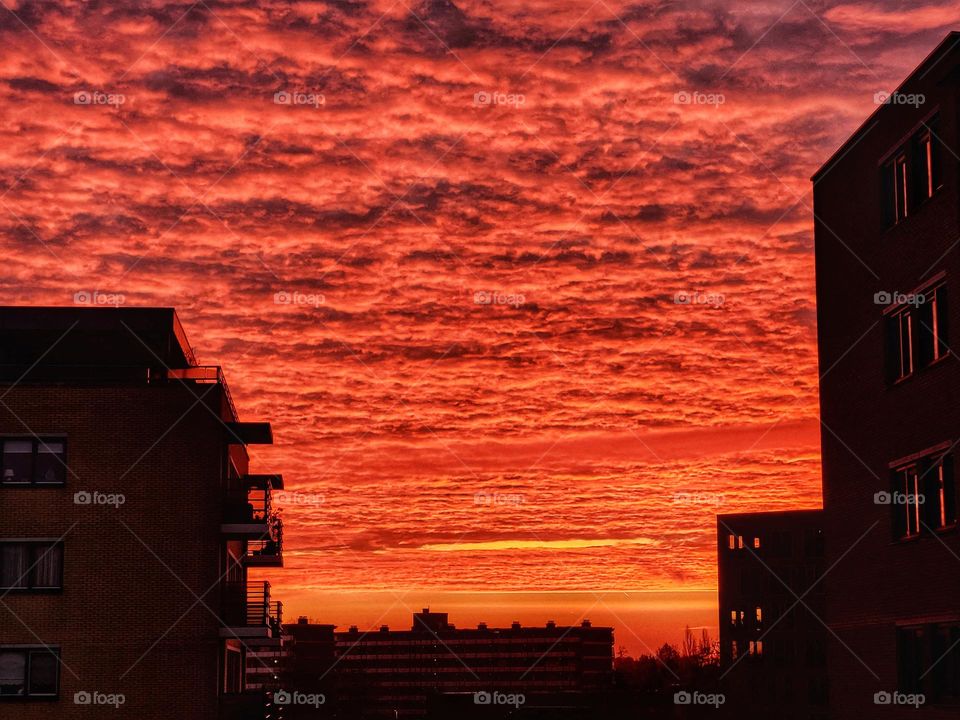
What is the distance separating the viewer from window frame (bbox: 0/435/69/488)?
3538cm

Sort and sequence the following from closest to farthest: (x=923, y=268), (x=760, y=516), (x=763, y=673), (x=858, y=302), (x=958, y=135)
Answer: (x=958, y=135)
(x=923, y=268)
(x=858, y=302)
(x=763, y=673)
(x=760, y=516)

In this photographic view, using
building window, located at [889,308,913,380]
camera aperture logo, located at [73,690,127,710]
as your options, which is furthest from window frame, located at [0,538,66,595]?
building window, located at [889,308,913,380]

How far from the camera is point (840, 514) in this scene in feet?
91.6

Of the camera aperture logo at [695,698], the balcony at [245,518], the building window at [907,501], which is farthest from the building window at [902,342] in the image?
the camera aperture logo at [695,698]

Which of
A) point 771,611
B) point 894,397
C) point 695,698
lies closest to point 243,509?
point 894,397

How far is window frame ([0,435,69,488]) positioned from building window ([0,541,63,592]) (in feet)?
5.36

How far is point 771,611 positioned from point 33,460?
90028 mm

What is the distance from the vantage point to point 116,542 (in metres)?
35.6

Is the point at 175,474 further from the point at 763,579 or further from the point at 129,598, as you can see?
the point at 763,579

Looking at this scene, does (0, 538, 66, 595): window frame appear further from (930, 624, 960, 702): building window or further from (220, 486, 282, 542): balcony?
(930, 624, 960, 702): building window

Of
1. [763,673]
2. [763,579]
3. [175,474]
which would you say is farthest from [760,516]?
[175,474]

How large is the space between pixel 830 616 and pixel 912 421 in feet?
20.4

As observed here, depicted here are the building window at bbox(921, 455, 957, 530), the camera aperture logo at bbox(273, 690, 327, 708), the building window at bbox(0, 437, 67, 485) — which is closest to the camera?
the building window at bbox(921, 455, 957, 530)

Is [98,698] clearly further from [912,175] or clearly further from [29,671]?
[912,175]
